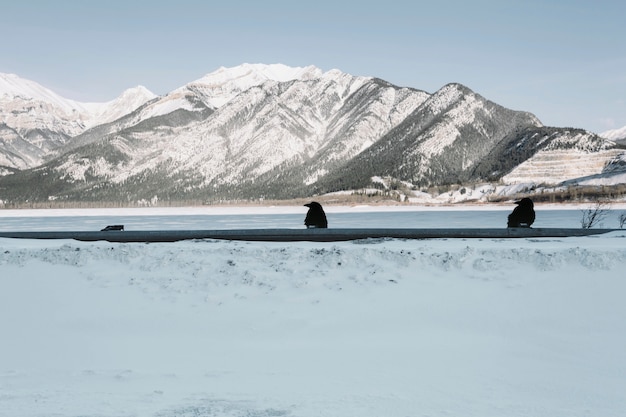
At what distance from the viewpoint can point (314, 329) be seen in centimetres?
1223

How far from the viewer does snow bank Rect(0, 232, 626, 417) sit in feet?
28.8

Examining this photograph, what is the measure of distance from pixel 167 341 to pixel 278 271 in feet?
12.9

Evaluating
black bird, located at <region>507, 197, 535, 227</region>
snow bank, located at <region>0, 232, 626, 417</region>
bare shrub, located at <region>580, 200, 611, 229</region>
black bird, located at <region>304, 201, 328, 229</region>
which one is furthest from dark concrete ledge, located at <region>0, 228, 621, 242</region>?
bare shrub, located at <region>580, 200, 611, 229</region>

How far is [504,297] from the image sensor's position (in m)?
13.4

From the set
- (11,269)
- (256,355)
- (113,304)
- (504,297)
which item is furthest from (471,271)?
(11,269)

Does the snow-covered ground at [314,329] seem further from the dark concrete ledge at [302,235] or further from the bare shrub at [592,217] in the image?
the bare shrub at [592,217]

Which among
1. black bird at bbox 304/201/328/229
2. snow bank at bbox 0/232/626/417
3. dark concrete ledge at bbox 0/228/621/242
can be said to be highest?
black bird at bbox 304/201/328/229

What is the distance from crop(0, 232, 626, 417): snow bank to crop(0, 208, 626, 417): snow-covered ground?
5 cm

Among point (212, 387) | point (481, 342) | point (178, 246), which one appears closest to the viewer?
point (212, 387)

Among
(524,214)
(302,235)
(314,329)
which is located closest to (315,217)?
(302,235)

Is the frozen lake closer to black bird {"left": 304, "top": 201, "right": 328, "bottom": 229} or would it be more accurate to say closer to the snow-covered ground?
black bird {"left": 304, "top": 201, "right": 328, "bottom": 229}

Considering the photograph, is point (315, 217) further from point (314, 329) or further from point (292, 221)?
point (292, 221)

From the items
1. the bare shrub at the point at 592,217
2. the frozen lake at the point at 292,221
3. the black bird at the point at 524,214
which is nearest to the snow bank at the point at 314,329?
the black bird at the point at 524,214

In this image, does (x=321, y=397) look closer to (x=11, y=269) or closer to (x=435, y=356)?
(x=435, y=356)
